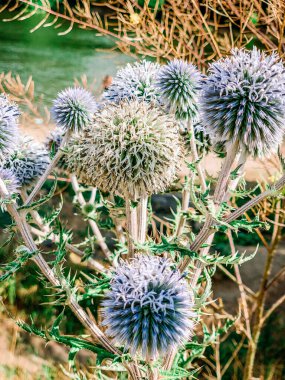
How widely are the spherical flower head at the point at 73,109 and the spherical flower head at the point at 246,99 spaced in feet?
2.08

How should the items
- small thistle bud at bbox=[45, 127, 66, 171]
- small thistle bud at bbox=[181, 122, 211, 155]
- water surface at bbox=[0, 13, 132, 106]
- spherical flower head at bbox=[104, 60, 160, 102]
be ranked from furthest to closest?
water surface at bbox=[0, 13, 132, 106]
small thistle bud at bbox=[45, 127, 66, 171]
small thistle bud at bbox=[181, 122, 211, 155]
spherical flower head at bbox=[104, 60, 160, 102]

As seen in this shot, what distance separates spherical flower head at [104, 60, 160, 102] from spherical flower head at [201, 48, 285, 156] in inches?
9.1

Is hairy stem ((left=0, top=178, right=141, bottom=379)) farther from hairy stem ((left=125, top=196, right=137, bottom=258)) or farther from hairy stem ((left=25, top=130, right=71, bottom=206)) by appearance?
hairy stem ((left=125, top=196, right=137, bottom=258))

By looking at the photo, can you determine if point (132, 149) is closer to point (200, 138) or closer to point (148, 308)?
point (148, 308)

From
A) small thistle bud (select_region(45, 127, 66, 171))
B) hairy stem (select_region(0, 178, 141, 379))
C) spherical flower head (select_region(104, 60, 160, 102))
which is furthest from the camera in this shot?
small thistle bud (select_region(45, 127, 66, 171))

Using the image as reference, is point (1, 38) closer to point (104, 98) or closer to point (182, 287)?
point (104, 98)

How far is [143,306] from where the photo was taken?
44.6 inches

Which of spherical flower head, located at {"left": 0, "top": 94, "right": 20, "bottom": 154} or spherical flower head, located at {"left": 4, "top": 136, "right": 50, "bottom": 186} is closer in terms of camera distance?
spherical flower head, located at {"left": 0, "top": 94, "right": 20, "bottom": 154}

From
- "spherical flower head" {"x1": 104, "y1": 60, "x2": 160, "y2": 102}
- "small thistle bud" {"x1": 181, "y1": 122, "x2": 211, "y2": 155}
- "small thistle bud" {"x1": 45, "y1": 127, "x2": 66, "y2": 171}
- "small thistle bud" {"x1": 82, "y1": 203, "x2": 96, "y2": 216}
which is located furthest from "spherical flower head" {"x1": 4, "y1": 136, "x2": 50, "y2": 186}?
"small thistle bud" {"x1": 181, "y1": 122, "x2": 211, "y2": 155}

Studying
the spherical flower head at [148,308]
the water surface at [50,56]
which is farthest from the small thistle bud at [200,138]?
the water surface at [50,56]

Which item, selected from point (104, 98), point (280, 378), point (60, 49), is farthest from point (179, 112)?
point (60, 49)

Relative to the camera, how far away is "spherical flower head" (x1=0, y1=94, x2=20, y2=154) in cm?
157

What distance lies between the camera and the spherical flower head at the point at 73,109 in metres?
1.81

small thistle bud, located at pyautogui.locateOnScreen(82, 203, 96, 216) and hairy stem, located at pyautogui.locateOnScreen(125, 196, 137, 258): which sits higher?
hairy stem, located at pyautogui.locateOnScreen(125, 196, 137, 258)
